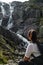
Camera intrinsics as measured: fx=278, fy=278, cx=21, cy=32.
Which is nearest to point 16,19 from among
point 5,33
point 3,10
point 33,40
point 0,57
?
point 3,10

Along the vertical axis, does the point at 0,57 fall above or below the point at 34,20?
above

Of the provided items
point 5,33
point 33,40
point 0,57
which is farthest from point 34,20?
point 33,40

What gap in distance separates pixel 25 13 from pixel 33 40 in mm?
96284

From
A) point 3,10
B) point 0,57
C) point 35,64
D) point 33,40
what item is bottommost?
point 3,10

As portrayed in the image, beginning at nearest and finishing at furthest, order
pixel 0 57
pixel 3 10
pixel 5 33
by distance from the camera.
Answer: pixel 0 57
pixel 5 33
pixel 3 10

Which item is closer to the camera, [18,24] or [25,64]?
[25,64]

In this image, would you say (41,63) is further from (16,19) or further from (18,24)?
(16,19)

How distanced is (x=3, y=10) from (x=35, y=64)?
376 feet

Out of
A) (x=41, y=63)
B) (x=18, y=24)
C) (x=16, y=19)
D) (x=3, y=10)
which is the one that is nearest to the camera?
(x=41, y=63)

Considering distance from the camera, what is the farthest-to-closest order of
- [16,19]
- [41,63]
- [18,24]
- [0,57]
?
[16,19], [18,24], [0,57], [41,63]

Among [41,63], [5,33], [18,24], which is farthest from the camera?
[18,24]

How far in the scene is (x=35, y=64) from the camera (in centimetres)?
1183

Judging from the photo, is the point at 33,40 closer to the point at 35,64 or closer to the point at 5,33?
the point at 35,64

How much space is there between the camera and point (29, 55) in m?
11.9
